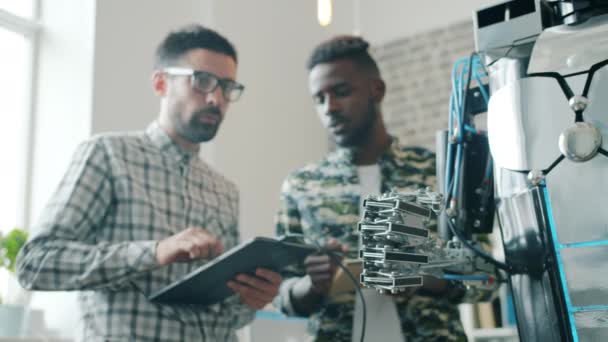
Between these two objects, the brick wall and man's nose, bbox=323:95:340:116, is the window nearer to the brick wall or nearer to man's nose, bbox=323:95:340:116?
man's nose, bbox=323:95:340:116

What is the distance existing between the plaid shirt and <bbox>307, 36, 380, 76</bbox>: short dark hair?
45cm

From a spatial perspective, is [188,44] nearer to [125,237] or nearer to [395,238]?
[125,237]

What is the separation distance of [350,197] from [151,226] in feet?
1.51

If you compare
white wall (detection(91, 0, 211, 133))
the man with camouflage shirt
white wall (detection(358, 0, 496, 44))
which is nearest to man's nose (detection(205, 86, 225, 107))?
the man with camouflage shirt

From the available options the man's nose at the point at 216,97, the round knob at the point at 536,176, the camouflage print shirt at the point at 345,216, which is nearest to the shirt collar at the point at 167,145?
the man's nose at the point at 216,97

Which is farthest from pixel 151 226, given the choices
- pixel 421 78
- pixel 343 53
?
pixel 421 78

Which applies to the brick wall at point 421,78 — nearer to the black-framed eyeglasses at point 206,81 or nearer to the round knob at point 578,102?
the black-framed eyeglasses at point 206,81

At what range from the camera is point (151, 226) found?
148 cm

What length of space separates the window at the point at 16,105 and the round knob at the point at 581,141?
2096 millimetres

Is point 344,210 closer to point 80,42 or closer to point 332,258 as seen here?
point 332,258

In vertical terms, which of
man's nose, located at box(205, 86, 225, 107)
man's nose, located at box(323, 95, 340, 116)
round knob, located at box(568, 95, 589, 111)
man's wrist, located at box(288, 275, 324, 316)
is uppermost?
man's nose, located at box(205, 86, 225, 107)

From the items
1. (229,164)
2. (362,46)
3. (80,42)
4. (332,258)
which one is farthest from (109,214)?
(229,164)

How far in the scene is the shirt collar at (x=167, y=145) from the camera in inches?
64.6

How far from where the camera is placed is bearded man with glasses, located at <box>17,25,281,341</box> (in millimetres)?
1338
